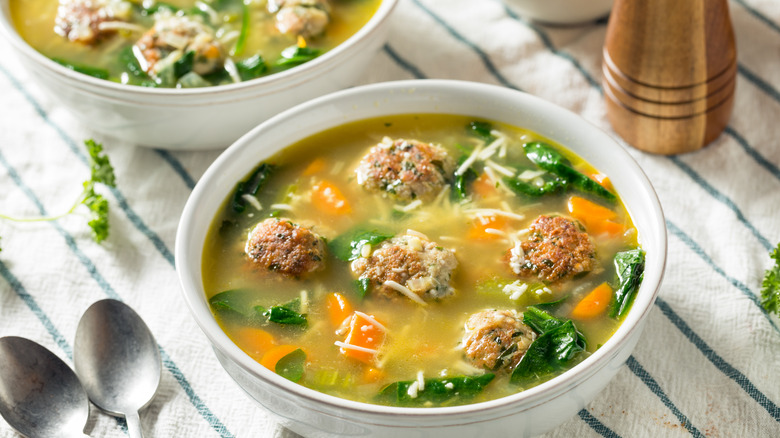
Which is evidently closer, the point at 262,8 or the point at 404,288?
the point at 404,288

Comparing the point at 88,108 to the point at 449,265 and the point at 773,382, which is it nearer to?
the point at 449,265

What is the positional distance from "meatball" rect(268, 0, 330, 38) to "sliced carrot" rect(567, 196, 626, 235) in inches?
67.4

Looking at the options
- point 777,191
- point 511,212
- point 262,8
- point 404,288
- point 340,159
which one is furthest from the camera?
point 262,8

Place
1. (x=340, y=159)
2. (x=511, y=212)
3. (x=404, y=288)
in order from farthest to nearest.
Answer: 1. (x=340, y=159)
2. (x=511, y=212)
3. (x=404, y=288)

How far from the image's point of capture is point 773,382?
10.8 ft

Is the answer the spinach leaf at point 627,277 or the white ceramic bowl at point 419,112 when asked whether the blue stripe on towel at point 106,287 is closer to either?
the white ceramic bowl at point 419,112

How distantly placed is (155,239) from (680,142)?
8.03 ft

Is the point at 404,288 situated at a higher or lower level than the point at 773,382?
higher

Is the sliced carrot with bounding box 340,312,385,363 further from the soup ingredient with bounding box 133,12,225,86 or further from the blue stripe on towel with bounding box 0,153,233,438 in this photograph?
the soup ingredient with bounding box 133,12,225,86

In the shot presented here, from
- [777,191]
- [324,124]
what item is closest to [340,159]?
[324,124]

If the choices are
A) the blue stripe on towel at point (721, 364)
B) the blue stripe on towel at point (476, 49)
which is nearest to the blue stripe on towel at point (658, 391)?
the blue stripe on towel at point (721, 364)

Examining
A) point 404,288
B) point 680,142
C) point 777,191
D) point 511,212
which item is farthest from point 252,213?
point 777,191

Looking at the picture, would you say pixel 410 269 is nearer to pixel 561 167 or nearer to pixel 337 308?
pixel 337 308

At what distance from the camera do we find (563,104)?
452 cm
